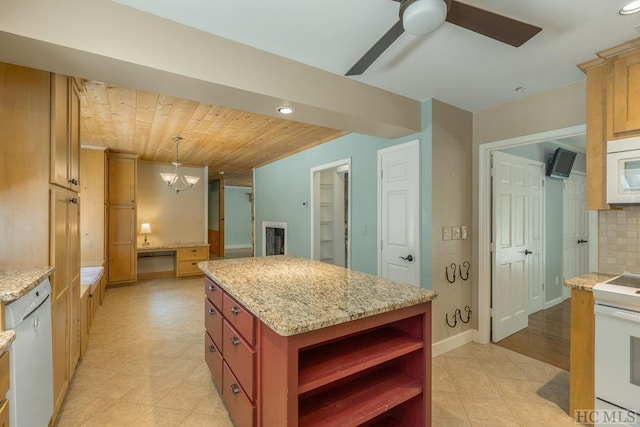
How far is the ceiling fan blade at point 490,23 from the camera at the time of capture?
1.34 meters

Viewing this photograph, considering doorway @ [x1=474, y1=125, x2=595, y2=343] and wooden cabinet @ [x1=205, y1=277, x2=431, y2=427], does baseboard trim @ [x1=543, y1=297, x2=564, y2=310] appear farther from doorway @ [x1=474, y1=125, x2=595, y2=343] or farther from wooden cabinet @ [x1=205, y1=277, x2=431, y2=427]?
wooden cabinet @ [x1=205, y1=277, x2=431, y2=427]

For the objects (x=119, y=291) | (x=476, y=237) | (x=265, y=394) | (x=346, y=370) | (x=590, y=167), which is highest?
(x=590, y=167)

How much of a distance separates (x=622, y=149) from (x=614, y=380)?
1415 mm

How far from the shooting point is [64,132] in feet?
6.51

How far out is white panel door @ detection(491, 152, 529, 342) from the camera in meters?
3.13

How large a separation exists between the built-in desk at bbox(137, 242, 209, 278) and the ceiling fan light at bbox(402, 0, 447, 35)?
587 centimetres

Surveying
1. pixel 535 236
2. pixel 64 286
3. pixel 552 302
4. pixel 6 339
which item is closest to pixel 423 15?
pixel 6 339

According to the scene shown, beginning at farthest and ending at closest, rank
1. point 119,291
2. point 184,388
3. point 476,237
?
1. point 119,291
2. point 476,237
3. point 184,388

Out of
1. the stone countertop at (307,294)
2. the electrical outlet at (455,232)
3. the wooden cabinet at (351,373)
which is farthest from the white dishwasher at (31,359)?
the electrical outlet at (455,232)

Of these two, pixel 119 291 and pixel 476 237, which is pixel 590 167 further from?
pixel 119 291

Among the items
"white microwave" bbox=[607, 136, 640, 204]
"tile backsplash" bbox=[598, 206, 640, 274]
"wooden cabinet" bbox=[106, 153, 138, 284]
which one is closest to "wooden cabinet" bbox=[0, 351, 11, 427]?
"white microwave" bbox=[607, 136, 640, 204]

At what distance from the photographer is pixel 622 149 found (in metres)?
1.93

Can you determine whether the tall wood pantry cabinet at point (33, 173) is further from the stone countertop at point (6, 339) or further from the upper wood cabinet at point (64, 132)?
the stone countertop at point (6, 339)

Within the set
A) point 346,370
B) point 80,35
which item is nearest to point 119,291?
point 80,35
